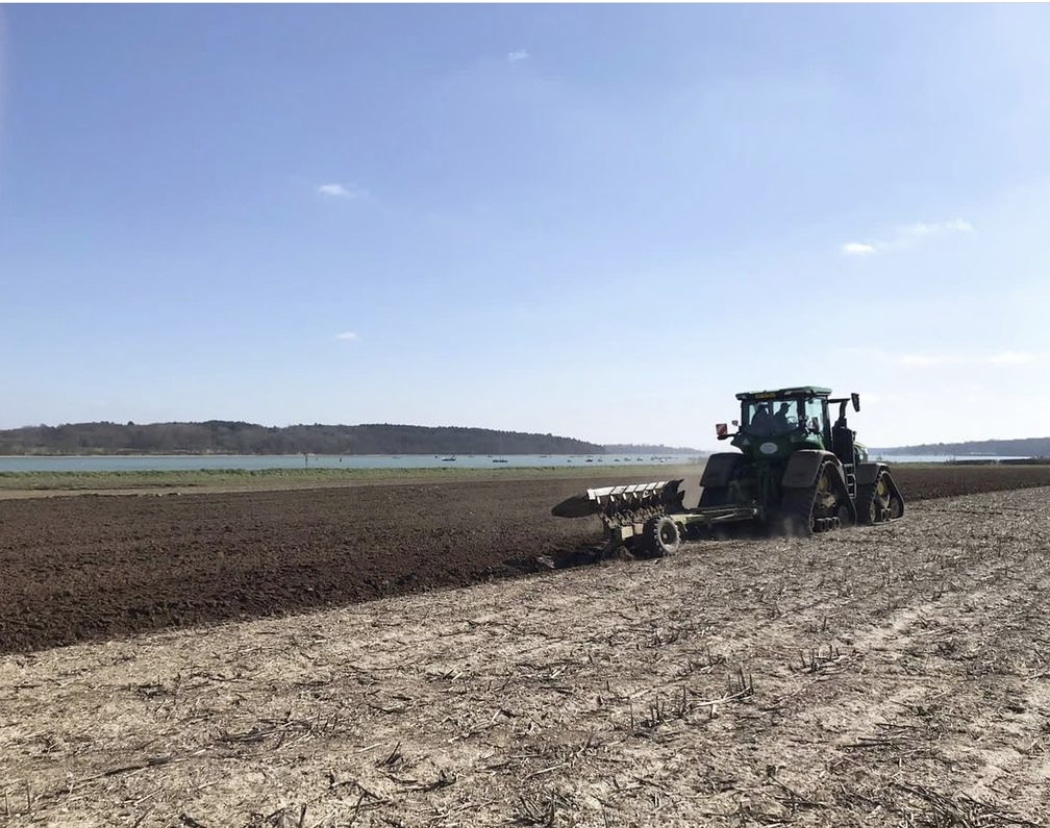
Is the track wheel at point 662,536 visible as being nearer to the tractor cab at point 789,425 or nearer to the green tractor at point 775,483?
the green tractor at point 775,483

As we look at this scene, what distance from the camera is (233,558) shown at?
12602 mm

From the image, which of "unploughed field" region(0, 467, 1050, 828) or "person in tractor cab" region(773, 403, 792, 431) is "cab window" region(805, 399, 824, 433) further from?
"unploughed field" region(0, 467, 1050, 828)

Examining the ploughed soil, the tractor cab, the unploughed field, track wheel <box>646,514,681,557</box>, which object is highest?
the tractor cab

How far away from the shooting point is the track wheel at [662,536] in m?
12.0

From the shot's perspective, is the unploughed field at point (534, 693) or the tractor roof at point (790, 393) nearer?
the unploughed field at point (534, 693)

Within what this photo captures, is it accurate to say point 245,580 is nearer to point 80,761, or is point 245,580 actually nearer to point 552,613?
point 552,613

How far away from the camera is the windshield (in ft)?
48.5

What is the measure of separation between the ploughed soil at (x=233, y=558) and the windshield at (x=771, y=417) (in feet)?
8.00

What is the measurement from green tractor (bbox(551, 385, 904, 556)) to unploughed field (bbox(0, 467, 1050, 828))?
1.43 m

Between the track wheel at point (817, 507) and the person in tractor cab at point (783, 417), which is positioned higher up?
the person in tractor cab at point (783, 417)

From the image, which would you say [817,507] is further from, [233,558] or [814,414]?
[233,558]

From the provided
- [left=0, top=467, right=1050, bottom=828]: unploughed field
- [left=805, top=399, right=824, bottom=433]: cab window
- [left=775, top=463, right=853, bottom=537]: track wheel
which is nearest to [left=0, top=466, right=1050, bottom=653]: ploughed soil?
[left=0, top=467, right=1050, bottom=828]: unploughed field

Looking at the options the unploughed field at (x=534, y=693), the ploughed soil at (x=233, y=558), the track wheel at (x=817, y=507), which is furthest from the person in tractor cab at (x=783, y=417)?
the unploughed field at (x=534, y=693)

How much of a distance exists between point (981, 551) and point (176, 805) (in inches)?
467
